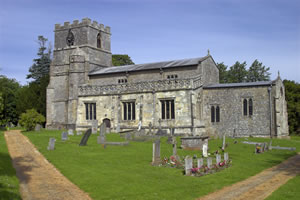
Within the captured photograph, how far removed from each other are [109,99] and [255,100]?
1610 cm

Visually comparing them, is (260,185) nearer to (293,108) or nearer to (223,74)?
(293,108)

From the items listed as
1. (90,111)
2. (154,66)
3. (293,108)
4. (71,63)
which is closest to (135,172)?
(90,111)

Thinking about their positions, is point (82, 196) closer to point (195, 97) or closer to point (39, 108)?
point (195, 97)

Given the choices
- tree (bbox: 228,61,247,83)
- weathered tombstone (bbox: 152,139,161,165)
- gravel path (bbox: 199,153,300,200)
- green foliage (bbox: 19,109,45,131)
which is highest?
tree (bbox: 228,61,247,83)

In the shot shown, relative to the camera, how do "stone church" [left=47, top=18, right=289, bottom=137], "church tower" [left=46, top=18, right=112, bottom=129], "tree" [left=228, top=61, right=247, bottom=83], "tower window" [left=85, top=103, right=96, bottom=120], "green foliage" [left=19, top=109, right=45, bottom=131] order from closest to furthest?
1. "stone church" [left=47, top=18, right=289, bottom=137]
2. "green foliage" [left=19, top=109, right=45, bottom=131]
3. "tower window" [left=85, top=103, right=96, bottom=120]
4. "church tower" [left=46, top=18, right=112, bottom=129]
5. "tree" [left=228, top=61, right=247, bottom=83]

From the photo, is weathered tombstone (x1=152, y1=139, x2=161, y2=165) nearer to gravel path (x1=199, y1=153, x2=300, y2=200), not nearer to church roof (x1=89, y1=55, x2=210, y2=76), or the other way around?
gravel path (x1=199, y1=153, x2=300, y2=200)

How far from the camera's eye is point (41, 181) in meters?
13.4

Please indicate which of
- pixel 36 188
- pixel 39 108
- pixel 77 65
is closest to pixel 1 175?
pixel 36 188

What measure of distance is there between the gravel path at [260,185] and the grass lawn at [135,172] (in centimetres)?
41

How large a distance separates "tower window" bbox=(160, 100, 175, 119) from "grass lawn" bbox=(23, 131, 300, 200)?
11.0 meters

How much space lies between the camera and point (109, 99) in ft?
123

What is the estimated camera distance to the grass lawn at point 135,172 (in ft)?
39.9

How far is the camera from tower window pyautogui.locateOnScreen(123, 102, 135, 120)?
119 feet

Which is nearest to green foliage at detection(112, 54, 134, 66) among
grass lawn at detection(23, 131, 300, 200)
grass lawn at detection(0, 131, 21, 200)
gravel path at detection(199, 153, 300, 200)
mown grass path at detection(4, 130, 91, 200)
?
grass lawn at detection(23, 131, 300, 200)
